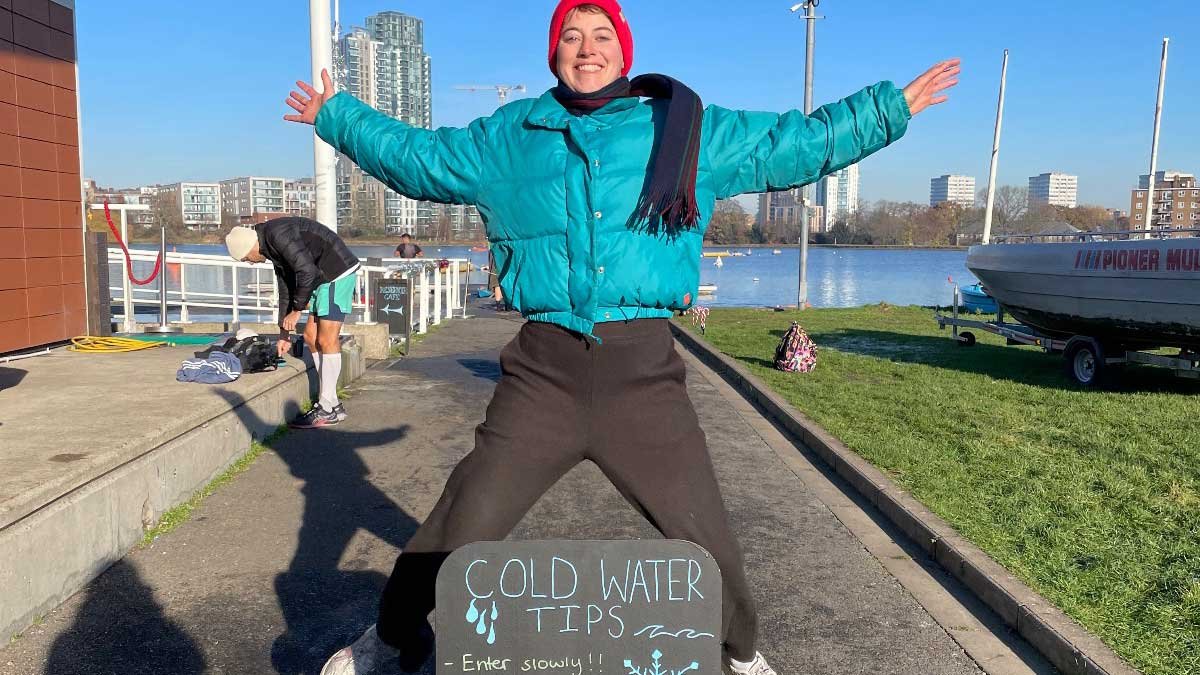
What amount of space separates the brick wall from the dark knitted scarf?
25.2 feet

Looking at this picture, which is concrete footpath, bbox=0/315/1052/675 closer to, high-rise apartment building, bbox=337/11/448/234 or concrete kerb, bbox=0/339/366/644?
concrete kerb, bbox=0/339/366/644

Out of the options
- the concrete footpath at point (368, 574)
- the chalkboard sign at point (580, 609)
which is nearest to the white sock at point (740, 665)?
the chalkboard sign at point (580, 609)

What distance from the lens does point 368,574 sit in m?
4.52

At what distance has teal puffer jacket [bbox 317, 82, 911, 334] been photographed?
8.35 ft

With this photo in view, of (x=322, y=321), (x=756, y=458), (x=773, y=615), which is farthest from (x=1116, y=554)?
(x=322, y=321)

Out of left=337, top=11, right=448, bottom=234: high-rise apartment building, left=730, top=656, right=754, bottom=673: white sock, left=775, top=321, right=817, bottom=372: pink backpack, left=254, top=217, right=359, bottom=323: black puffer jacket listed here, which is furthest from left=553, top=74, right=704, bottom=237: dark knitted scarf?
left=337, top=11, right=448, bottom=234: high-rise apartment building

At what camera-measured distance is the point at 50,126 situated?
902cm

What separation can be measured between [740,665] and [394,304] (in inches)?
449

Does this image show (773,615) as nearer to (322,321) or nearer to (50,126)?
(322,321)

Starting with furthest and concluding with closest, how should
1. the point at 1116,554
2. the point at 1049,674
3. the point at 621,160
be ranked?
the point at 1116,554 → the point at 1049,674 → the point at 621,160

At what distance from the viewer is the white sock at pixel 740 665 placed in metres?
2.71

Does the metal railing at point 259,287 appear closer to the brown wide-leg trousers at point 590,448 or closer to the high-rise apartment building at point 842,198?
the brown wide-leg trousers at point 590,448

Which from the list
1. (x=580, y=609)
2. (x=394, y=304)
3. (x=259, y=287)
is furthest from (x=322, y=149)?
(x=580, y=609)

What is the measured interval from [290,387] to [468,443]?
5.22 ft
